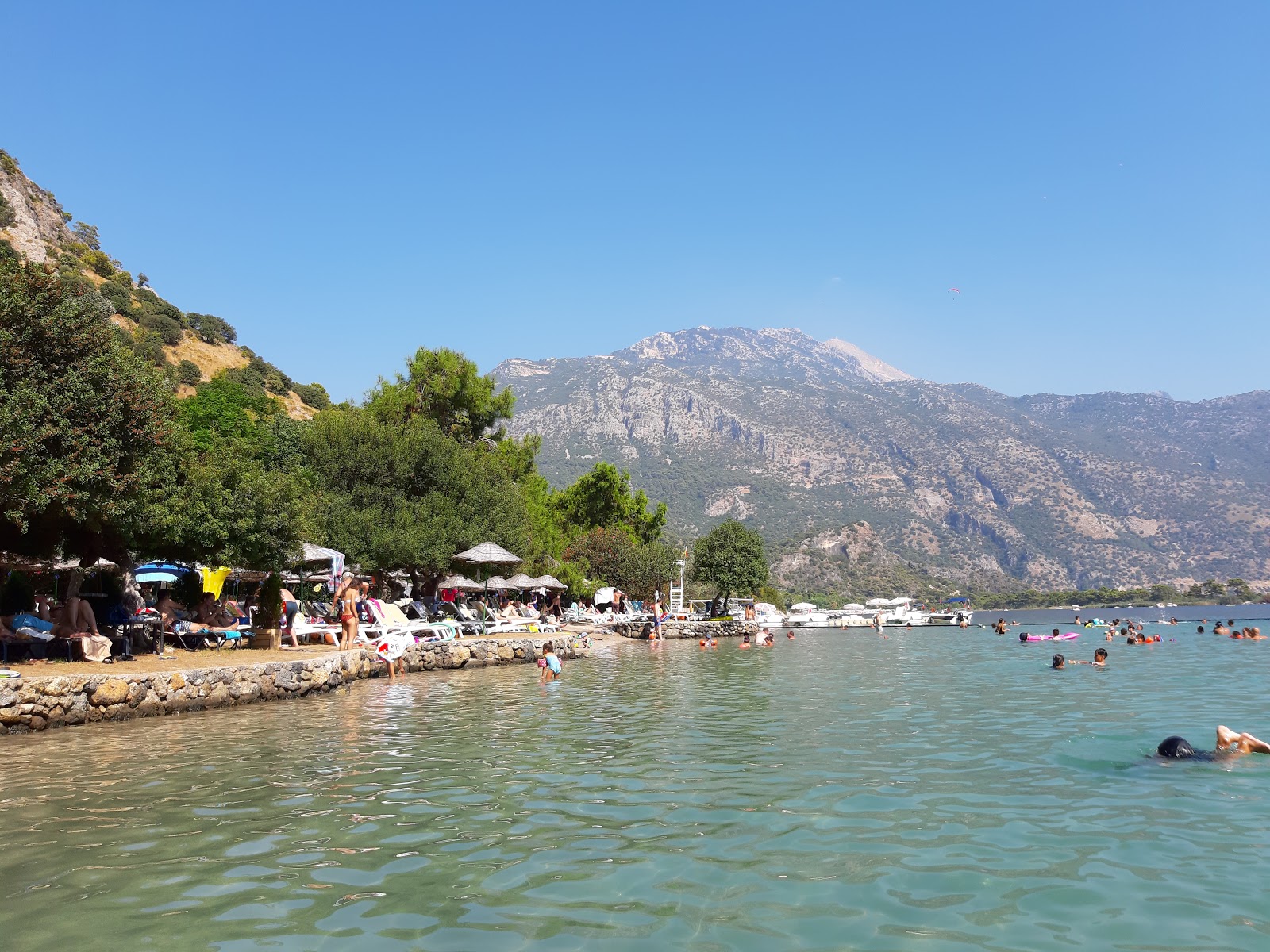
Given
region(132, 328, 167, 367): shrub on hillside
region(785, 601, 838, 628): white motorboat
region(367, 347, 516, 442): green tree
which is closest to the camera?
region(367, 347, 516, 442): green tree

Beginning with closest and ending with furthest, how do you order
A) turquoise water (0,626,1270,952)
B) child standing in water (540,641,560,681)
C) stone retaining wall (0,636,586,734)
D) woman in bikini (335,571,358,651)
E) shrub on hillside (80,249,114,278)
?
turquoise water (0,626,1270,952) < stone retaining wall (0,636,586,734) < child standing in water (540,641,560,681) < woman in bikini (335,571,358,651) < shrub on hillside (80,249,114,278)

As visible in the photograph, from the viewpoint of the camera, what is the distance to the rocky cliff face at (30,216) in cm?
6906

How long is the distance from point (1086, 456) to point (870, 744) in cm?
18703

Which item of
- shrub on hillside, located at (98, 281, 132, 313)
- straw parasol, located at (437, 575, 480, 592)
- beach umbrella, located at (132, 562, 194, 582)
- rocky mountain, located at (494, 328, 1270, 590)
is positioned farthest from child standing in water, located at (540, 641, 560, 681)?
rocky mountain, located at (494, 328, 1270, 590)

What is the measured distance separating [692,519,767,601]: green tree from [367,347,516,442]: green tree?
37301 millimetres

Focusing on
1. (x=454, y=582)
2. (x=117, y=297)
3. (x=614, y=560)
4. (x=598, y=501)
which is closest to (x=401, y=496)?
(x=454, y=582)

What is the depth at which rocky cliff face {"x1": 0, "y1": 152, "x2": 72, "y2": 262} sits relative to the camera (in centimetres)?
6906

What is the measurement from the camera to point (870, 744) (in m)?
12.1

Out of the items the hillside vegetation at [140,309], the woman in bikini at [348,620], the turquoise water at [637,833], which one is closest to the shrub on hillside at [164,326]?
the hillside vegetation at [140,309]

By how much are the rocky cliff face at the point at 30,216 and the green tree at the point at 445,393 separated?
3800 centimetres

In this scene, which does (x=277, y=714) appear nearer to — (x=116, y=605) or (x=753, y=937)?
(x=116, y=605)

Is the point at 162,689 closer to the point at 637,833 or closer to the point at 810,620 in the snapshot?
the point at 637,833

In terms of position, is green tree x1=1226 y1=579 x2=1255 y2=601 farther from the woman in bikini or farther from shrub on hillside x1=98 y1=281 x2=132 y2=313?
shrub on hillside x1=98 y1=281 x2=132 y2=313

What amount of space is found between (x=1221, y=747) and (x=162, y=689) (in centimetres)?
1665
